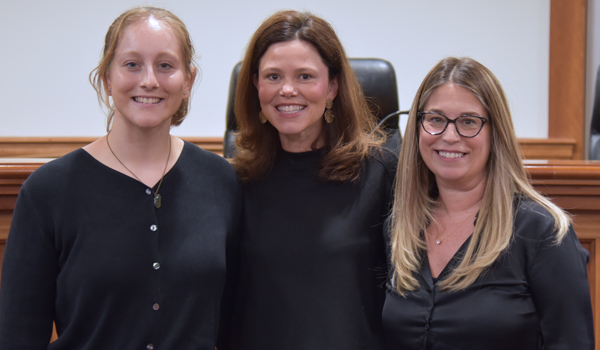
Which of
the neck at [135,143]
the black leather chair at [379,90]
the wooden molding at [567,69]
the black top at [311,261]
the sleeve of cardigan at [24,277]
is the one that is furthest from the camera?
the wooden molding at [567,69]

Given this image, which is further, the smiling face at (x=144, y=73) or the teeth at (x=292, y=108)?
the teeth at (x=292, y=108)

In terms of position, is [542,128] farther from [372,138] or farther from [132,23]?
[132,23]

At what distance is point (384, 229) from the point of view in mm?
1400

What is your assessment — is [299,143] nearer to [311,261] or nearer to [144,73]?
[311,261]

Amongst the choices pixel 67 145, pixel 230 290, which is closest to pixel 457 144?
pixel 230 290

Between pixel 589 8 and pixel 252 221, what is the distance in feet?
9.57

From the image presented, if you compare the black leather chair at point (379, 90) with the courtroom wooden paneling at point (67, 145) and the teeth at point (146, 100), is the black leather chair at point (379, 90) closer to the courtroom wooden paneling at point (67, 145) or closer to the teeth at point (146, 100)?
the teeth at point (146, 100)

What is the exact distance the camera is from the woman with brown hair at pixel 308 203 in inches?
52.7

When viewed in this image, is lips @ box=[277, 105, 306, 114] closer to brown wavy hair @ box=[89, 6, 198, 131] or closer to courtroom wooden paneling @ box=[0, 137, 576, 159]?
brown wavy hair @ box=[89, 6, 198, 131]

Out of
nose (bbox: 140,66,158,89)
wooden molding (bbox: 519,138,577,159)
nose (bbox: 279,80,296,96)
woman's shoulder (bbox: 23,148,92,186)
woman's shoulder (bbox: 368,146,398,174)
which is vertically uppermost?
nose (bbox: 140,66,158,89)

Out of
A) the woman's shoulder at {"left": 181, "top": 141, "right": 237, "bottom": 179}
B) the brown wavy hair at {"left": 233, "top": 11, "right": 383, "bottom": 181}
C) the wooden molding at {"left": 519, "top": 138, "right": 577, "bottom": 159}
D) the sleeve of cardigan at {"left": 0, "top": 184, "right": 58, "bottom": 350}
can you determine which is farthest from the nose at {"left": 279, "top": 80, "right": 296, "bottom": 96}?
the wooden molding at {"left": 519, "top": 138, "right": 577, "bottom": 159}

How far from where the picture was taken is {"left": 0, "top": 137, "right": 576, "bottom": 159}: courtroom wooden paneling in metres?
3.37

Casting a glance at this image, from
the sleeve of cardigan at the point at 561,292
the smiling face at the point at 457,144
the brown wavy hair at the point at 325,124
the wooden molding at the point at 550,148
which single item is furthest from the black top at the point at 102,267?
the wooden molding at the point at 550,148

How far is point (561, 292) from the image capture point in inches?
43.6
